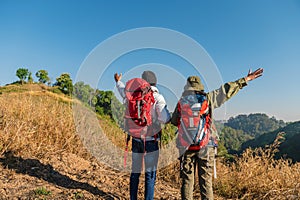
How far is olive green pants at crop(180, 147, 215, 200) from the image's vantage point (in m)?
3.10

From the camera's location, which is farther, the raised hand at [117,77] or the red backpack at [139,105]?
the raised hand at [117,77]

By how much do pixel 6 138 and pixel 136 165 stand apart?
286cm

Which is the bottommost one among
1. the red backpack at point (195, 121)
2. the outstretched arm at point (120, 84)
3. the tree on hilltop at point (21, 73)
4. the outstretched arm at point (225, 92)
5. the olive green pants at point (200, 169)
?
the olive green pants at point (200, 169)

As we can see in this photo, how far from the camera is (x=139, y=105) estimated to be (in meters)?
3.08

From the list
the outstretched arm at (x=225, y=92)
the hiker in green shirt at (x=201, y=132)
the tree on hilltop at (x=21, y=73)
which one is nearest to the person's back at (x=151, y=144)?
the hiker in green shirt at (x=201, y=132)

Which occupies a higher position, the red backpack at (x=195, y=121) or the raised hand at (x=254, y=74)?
the raised hand at (x=254, y=74)

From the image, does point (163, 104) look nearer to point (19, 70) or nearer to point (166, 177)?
point (166, 177)

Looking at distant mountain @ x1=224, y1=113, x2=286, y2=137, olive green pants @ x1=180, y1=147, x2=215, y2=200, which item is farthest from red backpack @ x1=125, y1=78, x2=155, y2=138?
distant mountain @ x1=224, y1=113, x2=286, y2=137

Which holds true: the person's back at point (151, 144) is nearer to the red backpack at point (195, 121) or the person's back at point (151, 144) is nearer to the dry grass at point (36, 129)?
the red backpack at point (195, 121)

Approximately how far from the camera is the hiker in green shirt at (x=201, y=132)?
303 cm

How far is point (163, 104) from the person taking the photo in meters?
3.13

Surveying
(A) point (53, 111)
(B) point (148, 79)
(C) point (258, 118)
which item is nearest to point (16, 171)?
(A) point (53, 111)

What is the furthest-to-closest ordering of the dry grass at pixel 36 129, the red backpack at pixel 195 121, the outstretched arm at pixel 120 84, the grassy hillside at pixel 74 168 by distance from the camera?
the dry grass at pixel 36 129, the grassy hillside at pixel 74 168, the outstretched arm at pixel 120 84, the red backpack at pixel 195 121

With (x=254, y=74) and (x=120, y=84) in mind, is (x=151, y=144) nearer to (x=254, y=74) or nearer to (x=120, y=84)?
(x=120, y=84)
